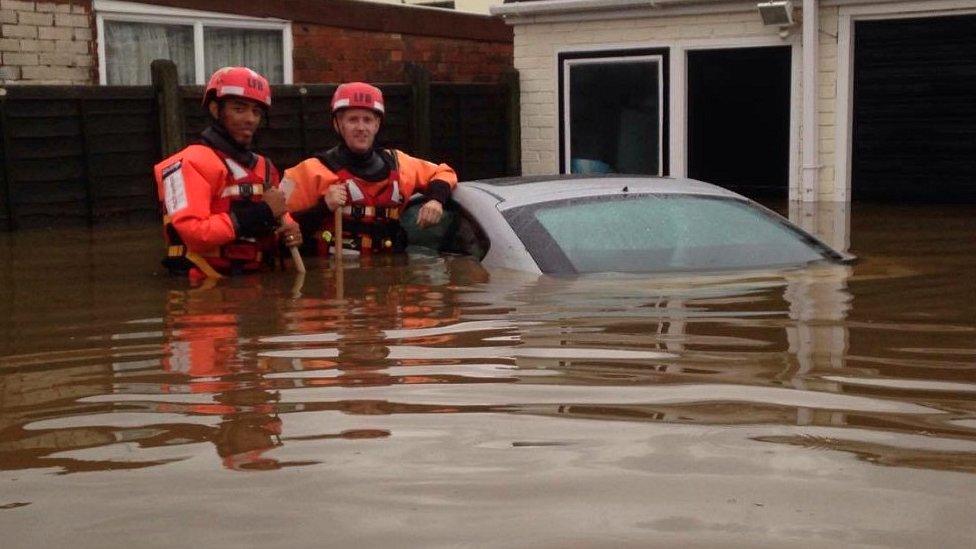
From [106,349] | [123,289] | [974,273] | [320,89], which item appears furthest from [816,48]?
[106,349]

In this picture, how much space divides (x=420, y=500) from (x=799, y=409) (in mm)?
1235

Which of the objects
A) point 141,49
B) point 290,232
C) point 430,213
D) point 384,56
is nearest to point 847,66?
point 384,56

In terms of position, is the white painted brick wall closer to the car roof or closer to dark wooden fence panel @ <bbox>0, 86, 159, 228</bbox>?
dark wooden fence panel @ <bbox>0, 86, 159, 228</bbox>

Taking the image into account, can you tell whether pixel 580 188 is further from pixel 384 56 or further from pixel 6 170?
pixel 384 56

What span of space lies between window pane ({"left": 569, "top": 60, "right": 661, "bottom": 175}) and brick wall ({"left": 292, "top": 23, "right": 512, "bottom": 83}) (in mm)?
1124

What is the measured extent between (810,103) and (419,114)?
441 centimetres

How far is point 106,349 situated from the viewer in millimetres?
5309

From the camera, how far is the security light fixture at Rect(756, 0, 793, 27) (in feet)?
48.9

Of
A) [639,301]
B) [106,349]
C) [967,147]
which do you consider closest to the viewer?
[106,349]

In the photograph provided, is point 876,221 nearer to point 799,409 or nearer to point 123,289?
point 123,289

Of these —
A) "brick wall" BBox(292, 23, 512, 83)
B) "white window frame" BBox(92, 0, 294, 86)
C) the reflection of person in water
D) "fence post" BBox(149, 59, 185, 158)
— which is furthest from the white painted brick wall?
the reflection of person in water

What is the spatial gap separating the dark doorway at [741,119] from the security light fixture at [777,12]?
30.4 inches

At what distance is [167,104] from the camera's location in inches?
535

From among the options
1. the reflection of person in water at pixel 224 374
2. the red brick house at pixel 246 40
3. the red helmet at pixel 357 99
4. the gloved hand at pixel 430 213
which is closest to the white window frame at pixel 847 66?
the red brick house at pixel 246 40
